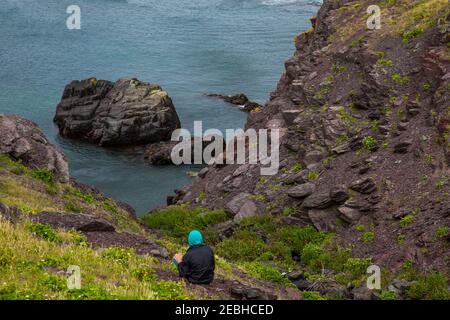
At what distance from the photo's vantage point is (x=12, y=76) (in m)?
81.2

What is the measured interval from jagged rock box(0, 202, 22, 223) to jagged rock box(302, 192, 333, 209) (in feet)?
55.6

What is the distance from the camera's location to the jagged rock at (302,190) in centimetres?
3616

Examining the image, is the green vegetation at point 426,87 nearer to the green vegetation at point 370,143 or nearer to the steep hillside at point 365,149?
the steep hillside at point 365,149

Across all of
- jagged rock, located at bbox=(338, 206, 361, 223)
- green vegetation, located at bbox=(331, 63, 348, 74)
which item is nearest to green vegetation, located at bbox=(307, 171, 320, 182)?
jagged rock, located at bbox=(338, 206, 361, 223)

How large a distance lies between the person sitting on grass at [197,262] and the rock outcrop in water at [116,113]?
52.8m

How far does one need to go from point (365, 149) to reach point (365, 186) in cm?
375

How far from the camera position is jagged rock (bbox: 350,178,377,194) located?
33438 millimetres

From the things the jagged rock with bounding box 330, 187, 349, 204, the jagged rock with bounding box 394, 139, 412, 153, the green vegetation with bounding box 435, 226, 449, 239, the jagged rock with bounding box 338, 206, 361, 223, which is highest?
the jagged rock with bounding box 394, 139, 412, 153

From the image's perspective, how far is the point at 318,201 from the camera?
34.6 m

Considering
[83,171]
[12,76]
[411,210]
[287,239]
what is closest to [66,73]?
[12,76]

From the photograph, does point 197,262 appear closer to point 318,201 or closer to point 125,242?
point 125,242

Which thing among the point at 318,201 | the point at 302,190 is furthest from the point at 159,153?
the point at 318,201

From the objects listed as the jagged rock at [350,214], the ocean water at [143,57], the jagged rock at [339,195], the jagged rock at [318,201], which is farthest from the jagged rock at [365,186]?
the ocean water at [143,57]

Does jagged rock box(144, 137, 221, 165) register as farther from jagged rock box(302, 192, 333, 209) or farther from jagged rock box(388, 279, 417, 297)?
jagged rock box(388, 279, 417, 297)
